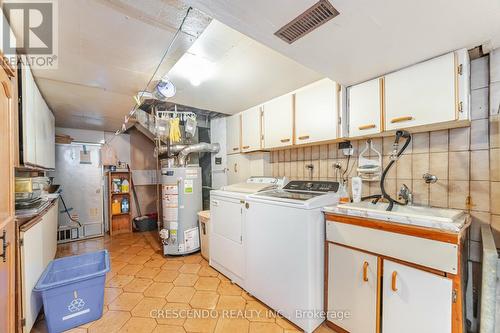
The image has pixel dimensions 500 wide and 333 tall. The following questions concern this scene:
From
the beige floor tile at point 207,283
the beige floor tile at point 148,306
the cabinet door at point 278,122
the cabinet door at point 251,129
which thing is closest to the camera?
the beige floor tile at point 148,306

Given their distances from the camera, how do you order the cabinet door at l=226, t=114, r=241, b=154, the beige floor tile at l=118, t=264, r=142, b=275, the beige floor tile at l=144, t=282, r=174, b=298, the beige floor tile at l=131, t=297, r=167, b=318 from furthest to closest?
the cabinet door at l=226, t=114, r=241, b=154 → the beige floor tile at l=118, t=264, r=142, b=275 → the beige floor tile at l=144, t=282, r=174, b=298 → the beige floor tile at l=131, t=297, r=167, b=318

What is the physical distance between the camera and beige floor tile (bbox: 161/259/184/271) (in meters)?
2.63

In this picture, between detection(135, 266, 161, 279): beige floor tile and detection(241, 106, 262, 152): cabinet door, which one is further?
detection(241, 106, 262, 152): cabinet door

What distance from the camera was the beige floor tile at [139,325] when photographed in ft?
5.30

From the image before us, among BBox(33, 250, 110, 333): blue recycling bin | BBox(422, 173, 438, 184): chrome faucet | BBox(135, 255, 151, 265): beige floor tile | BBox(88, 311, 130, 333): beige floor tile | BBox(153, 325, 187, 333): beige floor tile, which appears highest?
BBox(422, 173, 438, 184): chrome faucet

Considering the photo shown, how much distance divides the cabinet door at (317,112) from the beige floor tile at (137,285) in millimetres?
2230

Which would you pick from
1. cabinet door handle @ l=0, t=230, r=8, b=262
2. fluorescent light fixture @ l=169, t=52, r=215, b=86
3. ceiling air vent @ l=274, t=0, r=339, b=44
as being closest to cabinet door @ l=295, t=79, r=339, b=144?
ceiling air vent @ l=274, t=0, r=339, b=44

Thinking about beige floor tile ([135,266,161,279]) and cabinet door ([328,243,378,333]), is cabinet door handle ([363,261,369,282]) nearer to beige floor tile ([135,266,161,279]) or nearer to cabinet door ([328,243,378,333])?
cabinet door ([328,243,378,333])

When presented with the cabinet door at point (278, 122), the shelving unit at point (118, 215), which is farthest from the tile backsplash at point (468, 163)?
the shelving unit at point (118, 215)

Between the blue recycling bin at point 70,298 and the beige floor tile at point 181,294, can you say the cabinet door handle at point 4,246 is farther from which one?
the beige floor tile at point 181,294

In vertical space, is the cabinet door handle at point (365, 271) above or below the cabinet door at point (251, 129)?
below

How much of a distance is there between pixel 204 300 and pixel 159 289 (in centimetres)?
54

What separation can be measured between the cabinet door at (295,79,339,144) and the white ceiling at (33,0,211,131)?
1.25 metres

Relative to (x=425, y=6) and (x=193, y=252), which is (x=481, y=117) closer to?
(x=425, y=6)
